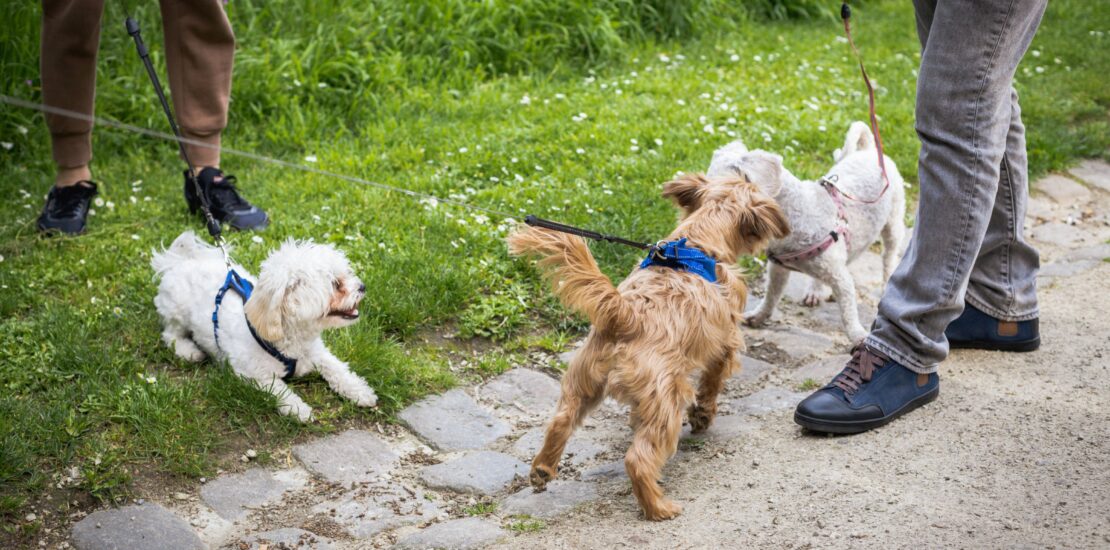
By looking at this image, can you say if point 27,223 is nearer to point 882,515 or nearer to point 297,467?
point 297,467

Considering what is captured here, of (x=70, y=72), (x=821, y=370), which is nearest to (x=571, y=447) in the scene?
(x=821, y=370)

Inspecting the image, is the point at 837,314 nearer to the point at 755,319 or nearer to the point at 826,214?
the point at 755,319

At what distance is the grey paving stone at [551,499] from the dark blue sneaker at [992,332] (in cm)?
176

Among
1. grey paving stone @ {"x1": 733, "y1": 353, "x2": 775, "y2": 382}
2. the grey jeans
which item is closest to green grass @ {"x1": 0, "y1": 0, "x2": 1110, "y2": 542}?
grey paving stone @ {"x1": 733, "y1": 353, "x2": 775, "y2": 382}

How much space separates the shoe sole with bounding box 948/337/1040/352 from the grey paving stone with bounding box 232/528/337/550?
2588 mm

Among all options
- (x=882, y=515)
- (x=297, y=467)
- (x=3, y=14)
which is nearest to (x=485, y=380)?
(x=297, y=467)

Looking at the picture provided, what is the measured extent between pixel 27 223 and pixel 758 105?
4685mm

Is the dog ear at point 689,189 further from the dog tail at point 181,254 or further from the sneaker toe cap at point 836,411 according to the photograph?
the dog tail at point 181,254

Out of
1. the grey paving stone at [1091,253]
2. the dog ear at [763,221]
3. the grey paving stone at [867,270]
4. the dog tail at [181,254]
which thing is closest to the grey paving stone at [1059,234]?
the grey paving stone at [1091,253]

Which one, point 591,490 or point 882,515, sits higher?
point 882,515

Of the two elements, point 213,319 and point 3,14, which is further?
point 3,14

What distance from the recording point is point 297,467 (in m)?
3.41

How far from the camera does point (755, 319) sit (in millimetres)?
4520

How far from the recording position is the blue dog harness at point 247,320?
369cm
